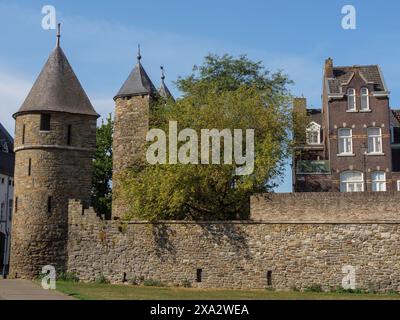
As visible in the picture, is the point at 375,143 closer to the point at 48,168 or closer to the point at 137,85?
the point at 137,85

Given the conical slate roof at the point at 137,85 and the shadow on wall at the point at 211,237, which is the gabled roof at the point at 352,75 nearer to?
the conical slate roof at the point at 137,85

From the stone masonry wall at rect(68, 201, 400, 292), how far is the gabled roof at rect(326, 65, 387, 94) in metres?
15.5

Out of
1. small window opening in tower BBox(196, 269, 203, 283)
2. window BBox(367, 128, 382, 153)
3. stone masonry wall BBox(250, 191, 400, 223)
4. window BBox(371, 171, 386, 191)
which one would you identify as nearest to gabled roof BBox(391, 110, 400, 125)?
window BBox(367, 128, 382, 153)

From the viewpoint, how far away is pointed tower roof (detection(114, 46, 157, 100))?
1468 inches

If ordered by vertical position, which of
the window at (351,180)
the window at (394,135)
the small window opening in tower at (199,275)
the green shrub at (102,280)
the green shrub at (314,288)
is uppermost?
the window at (394,135)

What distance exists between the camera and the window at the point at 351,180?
131 feet

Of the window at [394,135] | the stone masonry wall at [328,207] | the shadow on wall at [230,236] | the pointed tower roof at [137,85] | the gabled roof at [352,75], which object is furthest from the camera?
the window at [394,135]

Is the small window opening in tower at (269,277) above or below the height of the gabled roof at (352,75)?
below

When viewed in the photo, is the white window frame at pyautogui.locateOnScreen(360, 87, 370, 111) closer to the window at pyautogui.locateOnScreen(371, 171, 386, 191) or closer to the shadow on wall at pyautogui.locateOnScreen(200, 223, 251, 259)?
the window at pyautogui.locateOnScreen(371, 171, 386, 191)

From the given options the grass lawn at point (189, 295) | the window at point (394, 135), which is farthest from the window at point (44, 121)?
the window at point (394, 135)

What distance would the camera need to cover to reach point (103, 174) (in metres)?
47.5

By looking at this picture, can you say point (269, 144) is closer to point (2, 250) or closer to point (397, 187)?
point (397, 187)

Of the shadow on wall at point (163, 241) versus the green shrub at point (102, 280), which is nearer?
the shadow on wall at point (163, 241)
